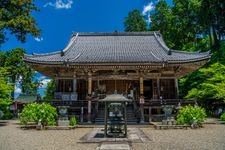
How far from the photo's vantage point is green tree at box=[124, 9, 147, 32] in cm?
6238

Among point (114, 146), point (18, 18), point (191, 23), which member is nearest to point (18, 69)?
point (18, 18)

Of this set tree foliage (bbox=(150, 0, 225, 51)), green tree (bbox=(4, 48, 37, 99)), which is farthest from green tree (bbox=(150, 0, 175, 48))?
green tree (bbox=(4, 48, 37, 99))

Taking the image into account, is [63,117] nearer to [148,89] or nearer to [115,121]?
[115,121]

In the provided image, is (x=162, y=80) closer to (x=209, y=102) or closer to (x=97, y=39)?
(x=97, y=39)

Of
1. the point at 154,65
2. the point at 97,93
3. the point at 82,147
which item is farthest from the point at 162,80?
the point at 82,147

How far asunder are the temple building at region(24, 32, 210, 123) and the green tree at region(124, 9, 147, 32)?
32.9 meters

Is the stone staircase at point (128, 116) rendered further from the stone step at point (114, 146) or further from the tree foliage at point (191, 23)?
the tree foliage at point (191, 23)

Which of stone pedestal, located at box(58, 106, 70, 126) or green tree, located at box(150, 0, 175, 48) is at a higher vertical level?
green tree, located at box(150, 0, 175, 48)

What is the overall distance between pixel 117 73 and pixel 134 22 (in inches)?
1624

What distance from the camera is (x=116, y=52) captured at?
87.1 ft

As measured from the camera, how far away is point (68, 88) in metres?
25.5

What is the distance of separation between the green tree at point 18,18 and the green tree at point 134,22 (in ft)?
101

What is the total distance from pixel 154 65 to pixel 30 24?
18405mm

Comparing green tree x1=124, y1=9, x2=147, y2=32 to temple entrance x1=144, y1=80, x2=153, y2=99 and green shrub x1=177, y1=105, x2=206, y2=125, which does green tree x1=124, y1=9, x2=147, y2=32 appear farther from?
green shrub x1=177, y1=105, x2=206, y2=125
